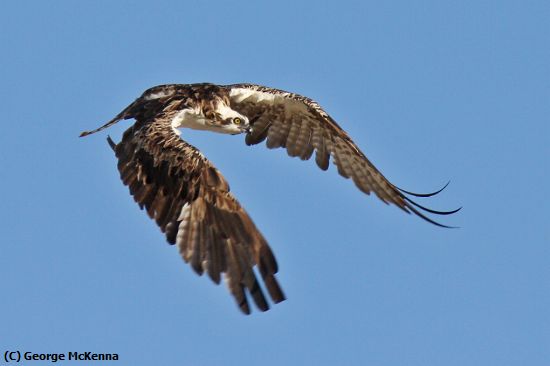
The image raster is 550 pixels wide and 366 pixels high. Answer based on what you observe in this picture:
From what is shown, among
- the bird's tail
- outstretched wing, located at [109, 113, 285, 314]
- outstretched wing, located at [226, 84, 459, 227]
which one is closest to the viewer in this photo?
outstretched wing, located at [109, 113, 285, 314]

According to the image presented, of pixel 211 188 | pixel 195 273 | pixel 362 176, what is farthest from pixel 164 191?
pixel 362 176

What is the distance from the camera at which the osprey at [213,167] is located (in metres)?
13.0

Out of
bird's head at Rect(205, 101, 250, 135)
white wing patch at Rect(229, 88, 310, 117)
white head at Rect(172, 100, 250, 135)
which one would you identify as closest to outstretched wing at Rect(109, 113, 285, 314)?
white head at Rect(172, 100, 250, 135)

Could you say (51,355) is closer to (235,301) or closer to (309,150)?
(235,301)

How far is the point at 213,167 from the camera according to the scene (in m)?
14.0

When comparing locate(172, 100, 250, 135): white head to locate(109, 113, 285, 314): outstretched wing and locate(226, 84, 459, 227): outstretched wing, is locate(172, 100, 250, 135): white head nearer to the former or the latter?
locate(226, 84, 459, 227): outstretched wing

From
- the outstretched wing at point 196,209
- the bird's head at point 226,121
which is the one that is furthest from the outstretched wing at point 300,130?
the outstretched wing at point 196,209

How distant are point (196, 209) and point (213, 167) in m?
0.56

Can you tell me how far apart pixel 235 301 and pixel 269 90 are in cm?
614

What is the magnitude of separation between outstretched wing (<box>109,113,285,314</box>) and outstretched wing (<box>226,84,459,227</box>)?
296cm

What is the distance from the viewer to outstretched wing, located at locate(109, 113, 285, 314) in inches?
507

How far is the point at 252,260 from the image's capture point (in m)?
13.0

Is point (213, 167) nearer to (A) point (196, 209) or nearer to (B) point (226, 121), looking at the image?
(A) point (196, 209)

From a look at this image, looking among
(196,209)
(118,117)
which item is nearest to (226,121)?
(118,117)
